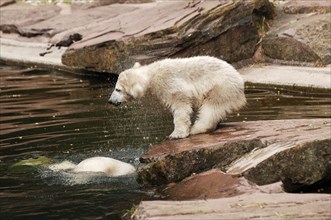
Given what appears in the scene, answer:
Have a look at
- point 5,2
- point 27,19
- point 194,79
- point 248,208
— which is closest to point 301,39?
point 194,79

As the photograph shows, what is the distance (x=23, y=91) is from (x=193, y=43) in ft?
12.4

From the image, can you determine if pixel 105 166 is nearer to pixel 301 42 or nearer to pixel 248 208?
pixel 248 208

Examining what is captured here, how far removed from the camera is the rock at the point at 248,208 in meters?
5.88

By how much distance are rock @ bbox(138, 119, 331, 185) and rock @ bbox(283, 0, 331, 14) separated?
10.2m

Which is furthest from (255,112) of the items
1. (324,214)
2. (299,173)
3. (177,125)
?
(324,214)

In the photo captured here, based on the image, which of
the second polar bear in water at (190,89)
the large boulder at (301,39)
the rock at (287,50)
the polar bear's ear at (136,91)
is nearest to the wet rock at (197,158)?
the second polar bear in water at (190,89)

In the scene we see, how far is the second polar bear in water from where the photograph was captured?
8797 mm

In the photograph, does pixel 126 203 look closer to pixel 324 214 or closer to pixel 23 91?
pixel 324 214

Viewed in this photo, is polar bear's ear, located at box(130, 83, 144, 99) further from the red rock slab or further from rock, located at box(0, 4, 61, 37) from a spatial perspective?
rock, located at box(0, 4, 61, 37)

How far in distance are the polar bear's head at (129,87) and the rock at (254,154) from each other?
67 centimetres

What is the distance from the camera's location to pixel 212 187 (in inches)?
300

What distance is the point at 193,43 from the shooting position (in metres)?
16.6

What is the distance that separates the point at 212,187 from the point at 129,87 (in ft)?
6.21

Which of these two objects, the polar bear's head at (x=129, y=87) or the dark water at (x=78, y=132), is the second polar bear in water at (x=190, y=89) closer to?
the polar bear's head at (x=129, y=87)
